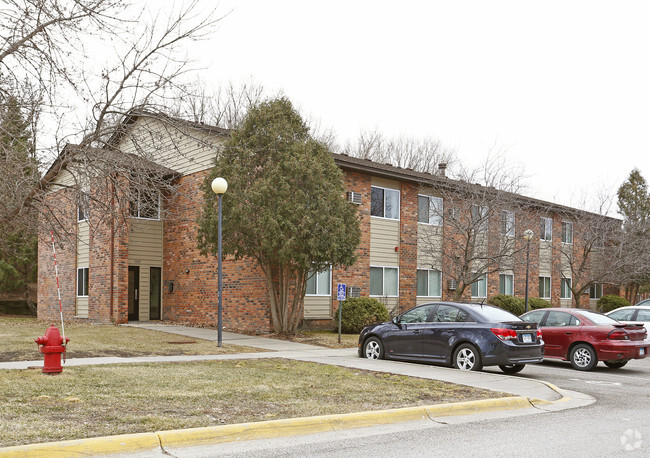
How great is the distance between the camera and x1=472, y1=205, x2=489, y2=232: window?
23028 mm

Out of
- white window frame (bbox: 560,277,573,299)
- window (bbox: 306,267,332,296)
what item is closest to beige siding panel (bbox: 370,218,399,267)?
window (bbox: 306,267,332,296)

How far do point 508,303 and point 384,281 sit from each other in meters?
7.05

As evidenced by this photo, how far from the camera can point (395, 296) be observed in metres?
25.0

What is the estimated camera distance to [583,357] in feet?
46.7

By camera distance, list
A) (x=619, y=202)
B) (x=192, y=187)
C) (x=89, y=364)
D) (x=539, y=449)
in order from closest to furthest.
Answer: (x=539, y=449), (x=89, y=364), (x=192, y=187), (x=619, y=202)

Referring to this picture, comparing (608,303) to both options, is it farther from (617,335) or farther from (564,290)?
(617,335)

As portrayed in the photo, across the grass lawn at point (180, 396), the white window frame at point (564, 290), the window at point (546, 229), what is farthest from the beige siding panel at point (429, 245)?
the grass lawn at point (180, 396)

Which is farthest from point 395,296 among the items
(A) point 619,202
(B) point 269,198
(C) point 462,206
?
(A) point 619,202

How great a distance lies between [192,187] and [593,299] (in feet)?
85.8

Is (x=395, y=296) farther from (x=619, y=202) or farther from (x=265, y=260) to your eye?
(x=619, y=202)

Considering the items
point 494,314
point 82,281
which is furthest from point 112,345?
point 82,281

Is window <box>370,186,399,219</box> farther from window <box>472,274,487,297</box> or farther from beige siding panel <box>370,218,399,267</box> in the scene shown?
window <box>472,274,487,297</box>

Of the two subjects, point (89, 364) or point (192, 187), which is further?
point (192, 187)

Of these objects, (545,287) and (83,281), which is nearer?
(83,281)
